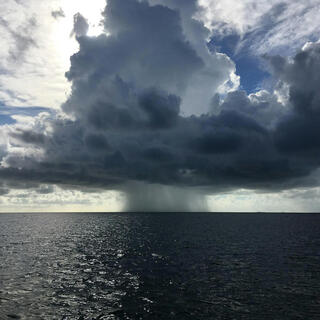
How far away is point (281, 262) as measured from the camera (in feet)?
209

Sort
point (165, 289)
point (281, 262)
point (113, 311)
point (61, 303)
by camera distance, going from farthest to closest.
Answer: point (281, 262), point (165, 289), point (61, 303), point (113, 311)

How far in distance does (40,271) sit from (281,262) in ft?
163

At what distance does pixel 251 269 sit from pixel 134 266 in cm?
2284

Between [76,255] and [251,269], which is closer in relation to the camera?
[251,269]

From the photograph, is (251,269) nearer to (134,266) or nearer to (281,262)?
(281,262)

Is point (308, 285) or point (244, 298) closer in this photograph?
point (244, 298)

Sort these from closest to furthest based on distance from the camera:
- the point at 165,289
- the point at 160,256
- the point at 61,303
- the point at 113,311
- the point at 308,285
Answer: the point at 113,311, the point at 61,303, the point at 165,289, the point at 308,285, the point at 160,256

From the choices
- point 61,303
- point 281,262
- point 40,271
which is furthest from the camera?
point 281,262

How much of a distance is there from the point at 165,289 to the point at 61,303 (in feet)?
47.0

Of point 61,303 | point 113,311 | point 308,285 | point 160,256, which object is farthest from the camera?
point 160,256

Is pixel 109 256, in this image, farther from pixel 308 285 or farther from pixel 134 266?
pixel 308 285

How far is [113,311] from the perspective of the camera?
33.8 metres

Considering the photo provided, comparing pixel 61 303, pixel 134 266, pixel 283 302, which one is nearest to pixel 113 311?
pixel 61 303

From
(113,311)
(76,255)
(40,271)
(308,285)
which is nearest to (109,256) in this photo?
(76,255)
